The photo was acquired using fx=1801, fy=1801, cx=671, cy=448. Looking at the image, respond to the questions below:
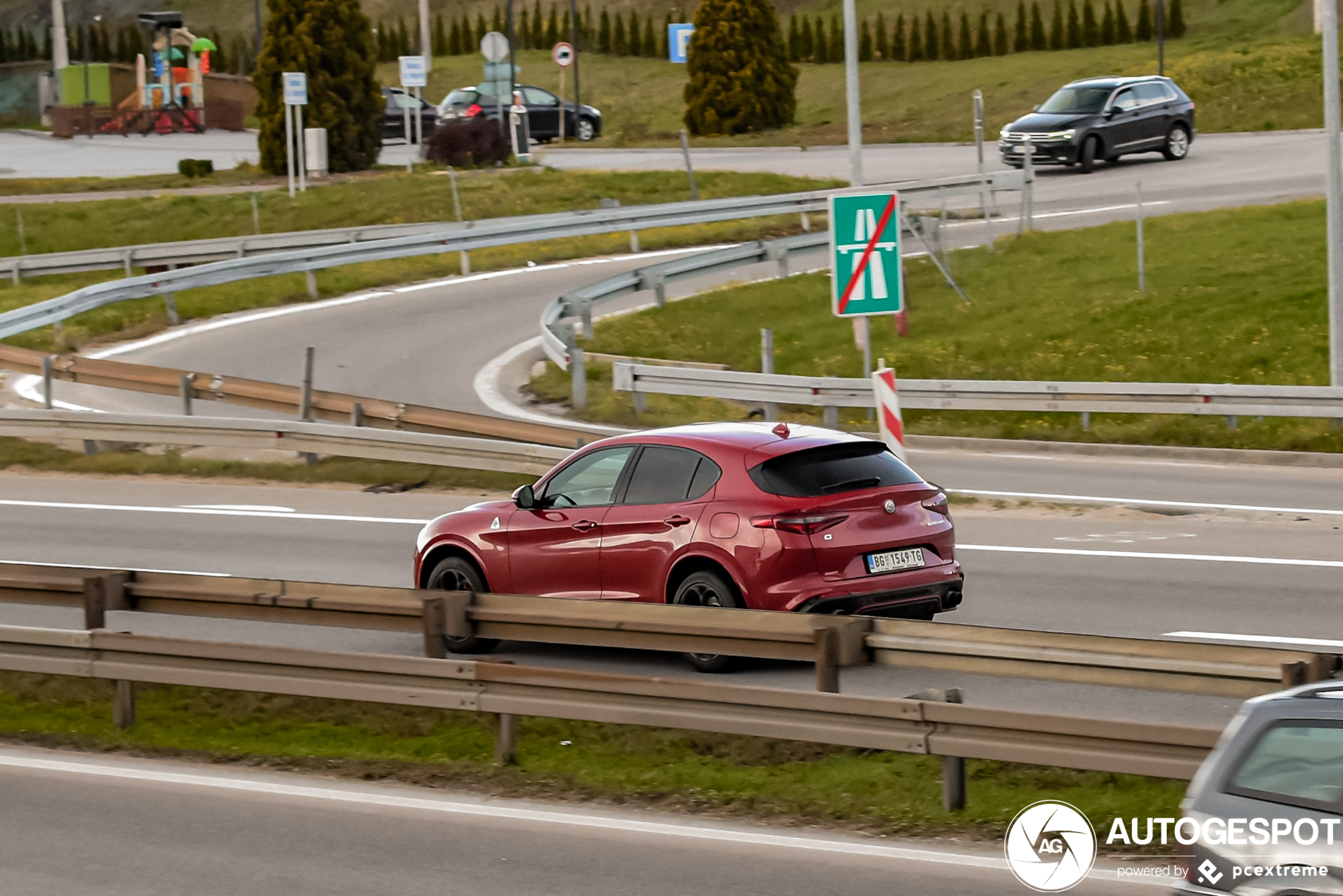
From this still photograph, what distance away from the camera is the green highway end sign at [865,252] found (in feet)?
49.4

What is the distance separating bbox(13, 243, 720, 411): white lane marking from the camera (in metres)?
26.0

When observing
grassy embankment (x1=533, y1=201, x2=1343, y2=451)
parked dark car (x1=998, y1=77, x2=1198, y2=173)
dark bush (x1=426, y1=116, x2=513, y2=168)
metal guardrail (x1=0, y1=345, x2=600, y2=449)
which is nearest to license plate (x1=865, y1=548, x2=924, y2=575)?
metal guardrail (x1=0, y1=345, x2=600, y2=449)

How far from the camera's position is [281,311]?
31.5 m

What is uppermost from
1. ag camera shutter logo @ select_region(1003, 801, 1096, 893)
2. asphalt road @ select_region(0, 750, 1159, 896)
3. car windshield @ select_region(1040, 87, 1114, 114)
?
car windshield @ select_region(1040, 87, 1114, 114)

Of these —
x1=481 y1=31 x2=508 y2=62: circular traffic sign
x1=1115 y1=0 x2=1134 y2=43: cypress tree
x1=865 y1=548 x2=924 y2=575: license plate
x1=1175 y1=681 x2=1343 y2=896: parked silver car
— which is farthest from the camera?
x1=1115 y1=0 x2=1134 y2=43: cypress tree

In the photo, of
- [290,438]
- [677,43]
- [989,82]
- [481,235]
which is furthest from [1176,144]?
[677,43]

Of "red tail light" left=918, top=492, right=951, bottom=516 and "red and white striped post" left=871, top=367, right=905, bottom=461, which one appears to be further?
"red and white striped post" left=871, top=367, right=905, bottom=461

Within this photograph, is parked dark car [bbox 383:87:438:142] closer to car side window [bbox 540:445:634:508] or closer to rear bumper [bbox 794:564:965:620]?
car side window [bbox 540:445:634:508]

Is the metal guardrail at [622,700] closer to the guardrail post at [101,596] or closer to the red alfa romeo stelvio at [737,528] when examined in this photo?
the guardrail post at [101,596]

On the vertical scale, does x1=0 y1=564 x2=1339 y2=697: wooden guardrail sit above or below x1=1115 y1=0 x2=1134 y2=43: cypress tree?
below

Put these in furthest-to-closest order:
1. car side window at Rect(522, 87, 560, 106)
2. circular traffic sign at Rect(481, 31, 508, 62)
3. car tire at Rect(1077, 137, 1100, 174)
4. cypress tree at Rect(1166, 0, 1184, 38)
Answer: cypress tree at Rect(1166, 0, 1184, 38), car side window at Rect(522, 87, 560, 106), circular traffic sign at Rect(481, 31, 508, 62), car tire at Rect(1077, 137, 1100, 174)

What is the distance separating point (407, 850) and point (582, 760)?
5.12 ft

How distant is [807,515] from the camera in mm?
10266

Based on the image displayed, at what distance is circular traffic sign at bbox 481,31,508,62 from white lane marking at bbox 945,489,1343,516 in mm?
31368
